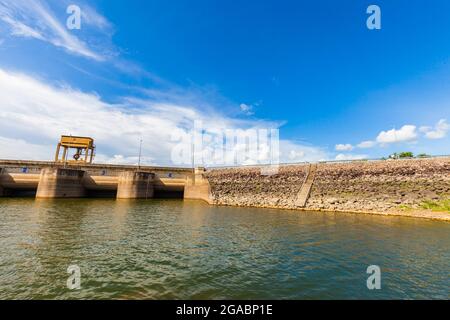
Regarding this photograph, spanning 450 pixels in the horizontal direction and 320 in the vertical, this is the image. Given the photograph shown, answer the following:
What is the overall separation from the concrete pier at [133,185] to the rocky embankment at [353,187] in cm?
1410

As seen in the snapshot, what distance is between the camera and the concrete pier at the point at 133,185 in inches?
1714

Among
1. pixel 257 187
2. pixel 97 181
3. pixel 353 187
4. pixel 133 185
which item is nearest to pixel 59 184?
pixel 97 181

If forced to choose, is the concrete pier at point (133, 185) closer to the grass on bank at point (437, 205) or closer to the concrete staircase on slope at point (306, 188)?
the concrete staircase on slope at point (306, 188)

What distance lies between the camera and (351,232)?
1759 centimetres

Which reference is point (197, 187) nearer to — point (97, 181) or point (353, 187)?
point (97, 181)

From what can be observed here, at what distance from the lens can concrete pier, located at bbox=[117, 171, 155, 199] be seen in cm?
4353

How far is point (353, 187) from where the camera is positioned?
111 feet

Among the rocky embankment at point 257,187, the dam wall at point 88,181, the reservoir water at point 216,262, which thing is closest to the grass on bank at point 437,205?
the reservoir water at point 216,262

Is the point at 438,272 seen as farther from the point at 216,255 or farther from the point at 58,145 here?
the point at 58,145

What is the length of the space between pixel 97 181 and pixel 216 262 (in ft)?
145

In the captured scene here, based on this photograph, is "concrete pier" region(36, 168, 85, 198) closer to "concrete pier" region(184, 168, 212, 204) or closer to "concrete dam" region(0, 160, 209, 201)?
"concrete dam" region(0, 160, 209, 201)

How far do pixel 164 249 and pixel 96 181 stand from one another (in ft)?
134

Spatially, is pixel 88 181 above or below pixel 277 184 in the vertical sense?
below
